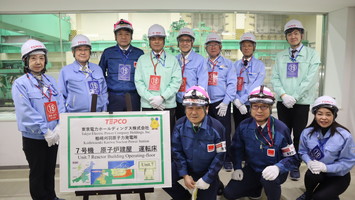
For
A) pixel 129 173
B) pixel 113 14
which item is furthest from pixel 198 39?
pixel 129 173

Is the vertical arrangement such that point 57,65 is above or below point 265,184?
above

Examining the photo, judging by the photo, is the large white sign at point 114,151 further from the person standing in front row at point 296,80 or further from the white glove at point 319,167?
the person standing in front row at point 296,80

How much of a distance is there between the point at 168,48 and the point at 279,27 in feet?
6.13

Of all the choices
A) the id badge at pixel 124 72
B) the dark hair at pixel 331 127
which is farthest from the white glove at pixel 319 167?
the id badge at pixel 124 72

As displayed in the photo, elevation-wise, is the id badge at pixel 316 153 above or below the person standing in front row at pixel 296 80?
below

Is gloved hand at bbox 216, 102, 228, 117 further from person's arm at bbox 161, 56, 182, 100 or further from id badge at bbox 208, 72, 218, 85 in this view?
person's arm at bbox 161, 56, 182, 100

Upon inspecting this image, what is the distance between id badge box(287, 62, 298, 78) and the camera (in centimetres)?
299

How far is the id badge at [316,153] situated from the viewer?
2297 millimetres

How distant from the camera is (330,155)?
2.25 meters

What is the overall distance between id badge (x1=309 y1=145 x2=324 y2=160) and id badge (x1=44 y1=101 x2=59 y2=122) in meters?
2.30

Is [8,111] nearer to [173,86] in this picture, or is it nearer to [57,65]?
[57,65]

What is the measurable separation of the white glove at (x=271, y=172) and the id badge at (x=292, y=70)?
4.39 feet

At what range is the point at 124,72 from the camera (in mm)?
2729

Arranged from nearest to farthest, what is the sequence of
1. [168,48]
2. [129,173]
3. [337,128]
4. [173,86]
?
1. [129,173]
2. [337,128]
3. [173,86]
4. [168,48]
